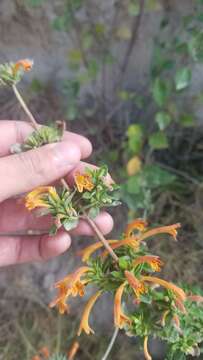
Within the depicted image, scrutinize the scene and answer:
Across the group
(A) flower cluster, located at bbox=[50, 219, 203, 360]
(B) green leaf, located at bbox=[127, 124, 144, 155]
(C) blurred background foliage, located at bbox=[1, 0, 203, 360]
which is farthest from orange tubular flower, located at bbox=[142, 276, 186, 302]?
(B) green leaf, located at bbox=[127, 124, 144, 155]

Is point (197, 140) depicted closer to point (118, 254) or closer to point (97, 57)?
point (97, 57)

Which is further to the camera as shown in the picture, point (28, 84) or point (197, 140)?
point (28, 84)

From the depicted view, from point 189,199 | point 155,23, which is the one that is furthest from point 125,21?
point 189,199

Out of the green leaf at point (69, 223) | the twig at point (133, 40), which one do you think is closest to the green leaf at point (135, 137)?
the twig at point (133, 40)

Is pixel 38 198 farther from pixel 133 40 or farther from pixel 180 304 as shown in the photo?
pixel 133 40

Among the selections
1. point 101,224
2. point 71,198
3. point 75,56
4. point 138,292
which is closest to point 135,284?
point 138,292

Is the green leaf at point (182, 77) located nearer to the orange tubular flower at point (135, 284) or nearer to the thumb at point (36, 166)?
the thumb at point (36, 166)
